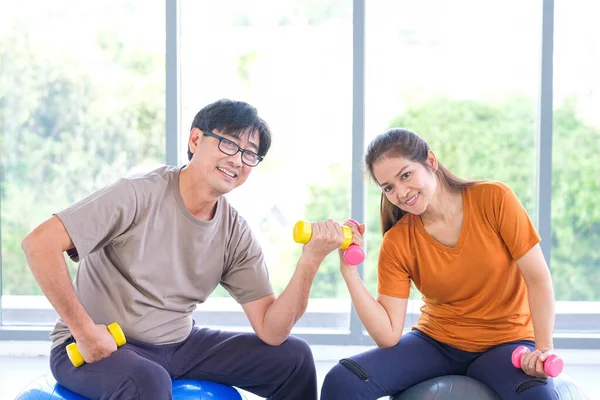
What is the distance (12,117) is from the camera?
12.1ft

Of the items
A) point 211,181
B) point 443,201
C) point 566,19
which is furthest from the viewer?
point 566,19

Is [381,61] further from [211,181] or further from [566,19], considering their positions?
[211,181]

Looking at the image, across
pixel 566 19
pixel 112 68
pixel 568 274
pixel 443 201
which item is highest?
pixel 566 19

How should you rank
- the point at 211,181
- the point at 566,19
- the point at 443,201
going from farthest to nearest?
the point at 566,19
the point at 443,201
the point at 211,181

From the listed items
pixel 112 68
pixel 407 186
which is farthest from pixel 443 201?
pixel 112 68

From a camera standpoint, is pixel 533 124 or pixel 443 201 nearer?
pixel 443 201

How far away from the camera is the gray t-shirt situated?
211cm

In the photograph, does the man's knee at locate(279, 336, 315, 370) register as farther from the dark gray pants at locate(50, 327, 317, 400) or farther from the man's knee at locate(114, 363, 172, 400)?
the man's knee at locate(114, 363, 172, 400)

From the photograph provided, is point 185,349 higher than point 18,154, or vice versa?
point 18,154

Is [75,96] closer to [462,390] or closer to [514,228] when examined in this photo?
[514,228]

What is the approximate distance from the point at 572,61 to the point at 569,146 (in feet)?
1.37

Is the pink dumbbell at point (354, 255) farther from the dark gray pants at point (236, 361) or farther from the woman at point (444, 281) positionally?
the dark gray pants at point (236, 361)

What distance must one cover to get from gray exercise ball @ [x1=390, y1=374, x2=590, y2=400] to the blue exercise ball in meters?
0.54

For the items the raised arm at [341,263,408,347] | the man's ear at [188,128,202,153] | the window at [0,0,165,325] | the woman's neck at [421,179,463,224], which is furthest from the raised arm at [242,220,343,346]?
the window at [0,0,165,325]
